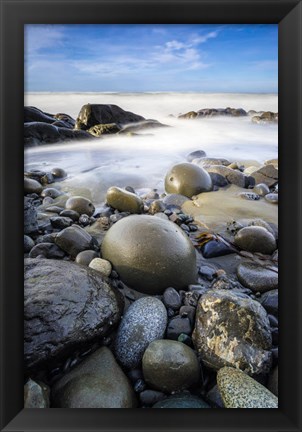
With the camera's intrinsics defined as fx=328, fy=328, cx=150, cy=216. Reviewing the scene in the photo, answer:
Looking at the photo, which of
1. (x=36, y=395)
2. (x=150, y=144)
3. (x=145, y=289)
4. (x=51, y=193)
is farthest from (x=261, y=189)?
(x=36, y=395)

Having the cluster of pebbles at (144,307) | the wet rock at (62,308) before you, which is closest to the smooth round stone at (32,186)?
the cluster of pebbles at (144,307)

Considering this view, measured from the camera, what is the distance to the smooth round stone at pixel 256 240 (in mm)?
2041

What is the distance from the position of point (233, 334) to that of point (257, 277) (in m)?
0.44

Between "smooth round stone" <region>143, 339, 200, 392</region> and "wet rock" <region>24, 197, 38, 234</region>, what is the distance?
0.98m

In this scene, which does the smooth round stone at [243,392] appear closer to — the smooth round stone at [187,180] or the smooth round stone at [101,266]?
the smooth round stone at [101,266]

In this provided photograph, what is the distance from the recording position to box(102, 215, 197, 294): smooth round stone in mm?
1946

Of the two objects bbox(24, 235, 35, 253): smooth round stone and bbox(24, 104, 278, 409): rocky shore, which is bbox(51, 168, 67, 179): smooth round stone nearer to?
bbox(24, 104, 278, 409): rocky shore

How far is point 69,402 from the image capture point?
1.57 m

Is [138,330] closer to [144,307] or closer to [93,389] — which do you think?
[144,307]

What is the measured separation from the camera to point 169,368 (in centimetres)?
160

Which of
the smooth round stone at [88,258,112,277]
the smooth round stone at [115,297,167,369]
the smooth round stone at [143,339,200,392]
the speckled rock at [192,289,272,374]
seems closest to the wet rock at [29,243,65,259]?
the smooth round stone at [88,258,112,277]

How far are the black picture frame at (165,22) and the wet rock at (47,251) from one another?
27 cm
